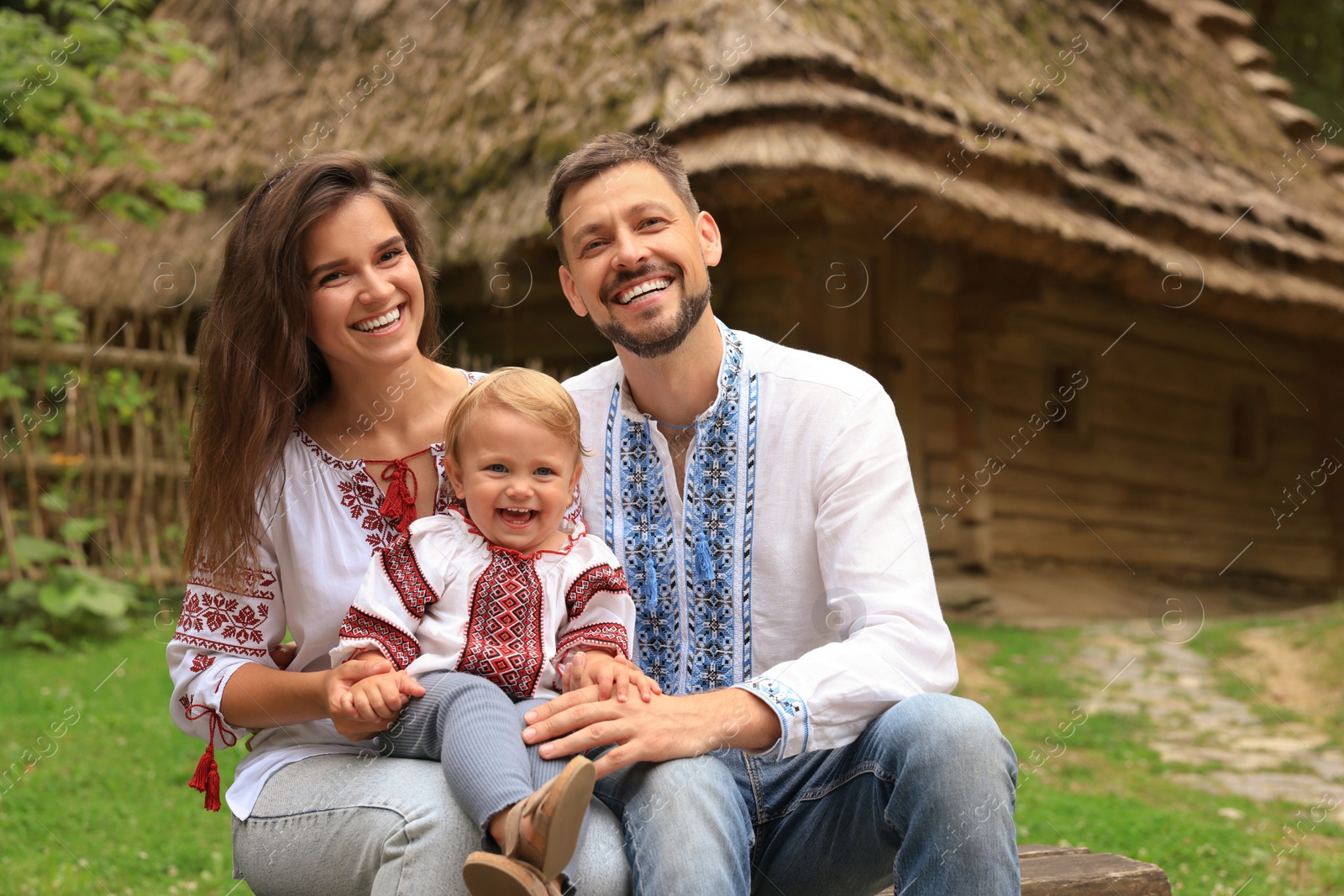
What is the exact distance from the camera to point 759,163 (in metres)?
5.56

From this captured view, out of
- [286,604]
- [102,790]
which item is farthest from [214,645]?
[102,790]

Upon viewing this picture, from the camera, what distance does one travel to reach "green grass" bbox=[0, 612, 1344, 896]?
10.8ft

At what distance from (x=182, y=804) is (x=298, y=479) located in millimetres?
2162

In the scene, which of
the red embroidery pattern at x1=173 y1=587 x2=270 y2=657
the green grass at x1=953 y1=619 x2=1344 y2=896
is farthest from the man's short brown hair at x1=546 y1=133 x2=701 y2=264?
the green grass at x1=953 y1=619 x2=1344 y2=896

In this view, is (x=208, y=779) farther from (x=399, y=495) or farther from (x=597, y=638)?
(x=597, y=638)

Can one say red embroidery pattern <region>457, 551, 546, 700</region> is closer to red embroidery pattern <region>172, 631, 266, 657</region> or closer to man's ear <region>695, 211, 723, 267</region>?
red embroidery pattern <region>172, 631, 266, 657</region>

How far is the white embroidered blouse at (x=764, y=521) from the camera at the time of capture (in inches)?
79.4

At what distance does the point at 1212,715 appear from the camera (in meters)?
5.66

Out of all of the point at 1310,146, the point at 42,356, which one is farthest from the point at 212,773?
the point at 1310,146

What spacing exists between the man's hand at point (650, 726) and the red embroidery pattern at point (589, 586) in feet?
0.73

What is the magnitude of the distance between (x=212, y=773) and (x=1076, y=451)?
26.7 feet

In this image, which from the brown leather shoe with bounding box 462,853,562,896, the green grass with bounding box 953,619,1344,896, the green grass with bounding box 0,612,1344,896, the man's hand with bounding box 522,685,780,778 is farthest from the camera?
the green grass with bounding box 953,619,1344,896

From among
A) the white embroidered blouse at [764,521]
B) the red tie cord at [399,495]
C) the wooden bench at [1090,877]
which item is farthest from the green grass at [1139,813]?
the red tie cord at [399,495]

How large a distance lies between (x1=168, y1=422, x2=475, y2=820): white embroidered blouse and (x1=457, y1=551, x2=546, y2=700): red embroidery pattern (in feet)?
0.77
